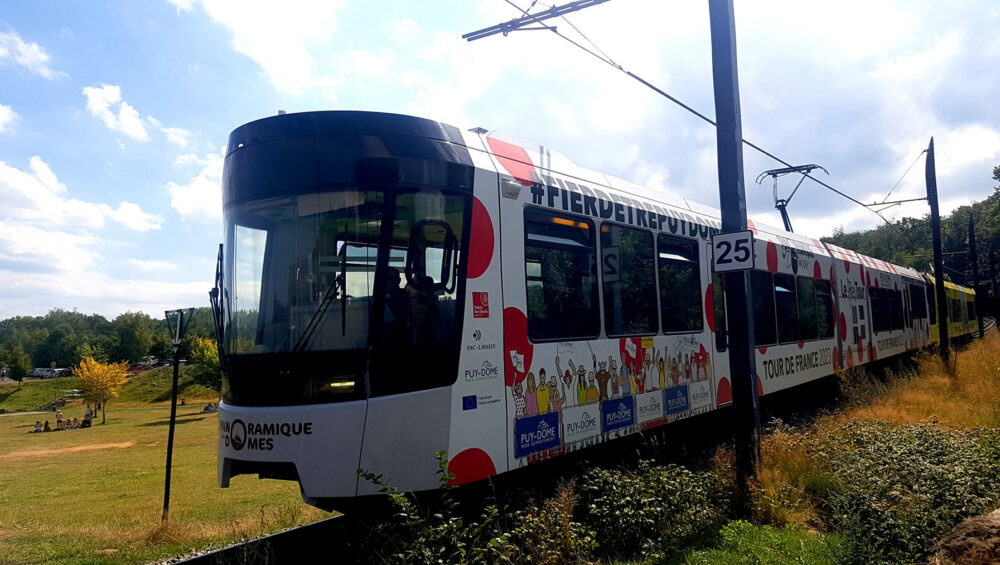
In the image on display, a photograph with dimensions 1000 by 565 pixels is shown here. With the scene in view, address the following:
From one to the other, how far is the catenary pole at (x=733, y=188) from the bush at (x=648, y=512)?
1.50 m

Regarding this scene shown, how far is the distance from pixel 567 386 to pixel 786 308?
7.11m

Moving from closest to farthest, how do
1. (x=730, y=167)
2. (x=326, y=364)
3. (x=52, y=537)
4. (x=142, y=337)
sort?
(x=326, y=364)
(x=730, y=167)
(x=52, y=537)
(x=142, y=337)

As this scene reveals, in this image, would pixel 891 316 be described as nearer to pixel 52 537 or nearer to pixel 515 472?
pixel 515 472

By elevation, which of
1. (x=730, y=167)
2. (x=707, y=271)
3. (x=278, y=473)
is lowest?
(x=278, y=473)

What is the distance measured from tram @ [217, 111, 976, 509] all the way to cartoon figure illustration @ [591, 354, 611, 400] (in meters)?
0.01

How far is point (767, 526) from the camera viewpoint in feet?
19.4

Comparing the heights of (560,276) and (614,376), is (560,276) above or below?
above

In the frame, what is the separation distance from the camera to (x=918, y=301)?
24312 millimetres

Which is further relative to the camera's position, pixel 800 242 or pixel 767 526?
pixel 800 242

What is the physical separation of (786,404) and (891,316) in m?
8.11

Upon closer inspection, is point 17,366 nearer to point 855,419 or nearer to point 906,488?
point 855,419

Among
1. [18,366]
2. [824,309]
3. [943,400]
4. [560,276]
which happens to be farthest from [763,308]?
[18,366]

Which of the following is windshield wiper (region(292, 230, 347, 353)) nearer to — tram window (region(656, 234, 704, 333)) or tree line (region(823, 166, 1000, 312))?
tram window (region(656, 234, 704, 333))

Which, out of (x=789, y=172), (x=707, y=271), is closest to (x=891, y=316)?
(x=789, y=172)
